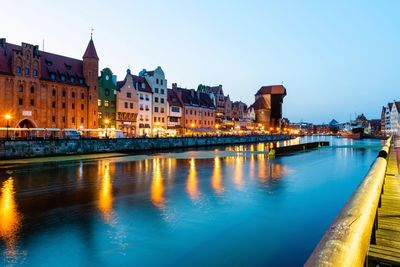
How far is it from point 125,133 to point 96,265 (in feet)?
210

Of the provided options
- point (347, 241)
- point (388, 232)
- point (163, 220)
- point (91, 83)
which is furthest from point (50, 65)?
point (347, 241)

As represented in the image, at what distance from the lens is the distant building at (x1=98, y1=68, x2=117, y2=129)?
222 ft

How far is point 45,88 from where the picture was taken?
5644 centimetres

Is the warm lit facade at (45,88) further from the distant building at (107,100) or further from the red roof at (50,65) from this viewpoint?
the distant building at (107,100)

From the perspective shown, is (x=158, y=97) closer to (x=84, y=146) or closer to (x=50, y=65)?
(x=50, y=65)

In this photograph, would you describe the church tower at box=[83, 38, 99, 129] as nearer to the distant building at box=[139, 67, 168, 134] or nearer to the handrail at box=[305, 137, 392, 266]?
the distant building at box=[139, 67, 168, 134]

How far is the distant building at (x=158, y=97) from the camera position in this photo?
81938mm

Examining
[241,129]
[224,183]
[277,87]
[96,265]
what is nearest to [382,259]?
[96,265]

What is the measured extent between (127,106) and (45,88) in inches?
801

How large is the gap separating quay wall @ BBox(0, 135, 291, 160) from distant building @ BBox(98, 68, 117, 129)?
11.1 meters

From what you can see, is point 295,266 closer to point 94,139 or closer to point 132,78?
point 94,139

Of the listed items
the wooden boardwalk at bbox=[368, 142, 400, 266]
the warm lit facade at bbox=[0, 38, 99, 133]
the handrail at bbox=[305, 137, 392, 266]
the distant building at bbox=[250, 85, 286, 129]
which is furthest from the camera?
the distant building at bbox=[250, 85, 286, 129]

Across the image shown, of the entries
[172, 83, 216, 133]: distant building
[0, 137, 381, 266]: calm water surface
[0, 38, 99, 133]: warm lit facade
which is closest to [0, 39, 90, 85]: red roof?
[0, 38, 99, 133]: warm lit facade

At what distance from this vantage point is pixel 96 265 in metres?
9.79
